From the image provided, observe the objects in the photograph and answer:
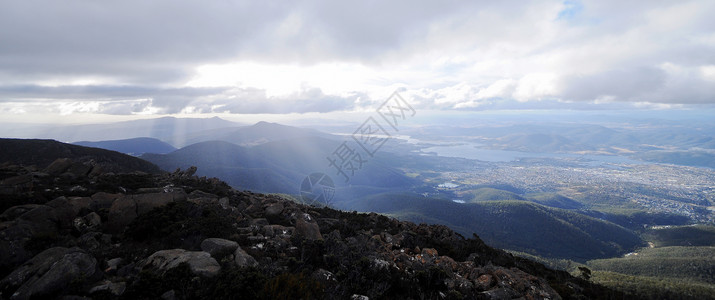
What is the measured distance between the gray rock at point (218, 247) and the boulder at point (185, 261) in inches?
31.2

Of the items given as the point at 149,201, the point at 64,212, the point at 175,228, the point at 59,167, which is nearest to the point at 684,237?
the point at 175,228

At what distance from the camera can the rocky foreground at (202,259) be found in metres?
6.66

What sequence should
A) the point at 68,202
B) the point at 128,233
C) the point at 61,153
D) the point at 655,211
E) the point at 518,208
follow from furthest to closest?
the point at 655,211, the point at 518,208, the point at 61,153, the point at 68,202, the point at 128,233

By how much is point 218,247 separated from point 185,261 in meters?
1.62

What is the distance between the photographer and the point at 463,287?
980 cm

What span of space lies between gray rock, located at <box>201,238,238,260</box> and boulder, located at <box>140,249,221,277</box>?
793 mm

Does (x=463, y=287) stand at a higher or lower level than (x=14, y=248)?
lower

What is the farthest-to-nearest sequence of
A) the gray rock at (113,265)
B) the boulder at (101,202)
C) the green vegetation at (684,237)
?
the green vegetation at (684,237) < the boulder at (101,202) < the gray rock at (113,265)

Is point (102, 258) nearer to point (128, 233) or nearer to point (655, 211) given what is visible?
point (128, 233)

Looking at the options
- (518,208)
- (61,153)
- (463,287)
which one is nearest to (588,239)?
(518,208)

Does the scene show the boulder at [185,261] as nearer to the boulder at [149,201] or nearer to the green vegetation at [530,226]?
the boulder at [149,201]

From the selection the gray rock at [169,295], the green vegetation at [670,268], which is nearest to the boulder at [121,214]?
the gray rock at [169,295]

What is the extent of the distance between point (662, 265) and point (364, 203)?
430ft

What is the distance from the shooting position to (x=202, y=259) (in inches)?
311
